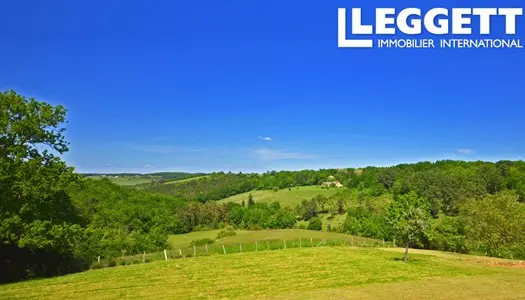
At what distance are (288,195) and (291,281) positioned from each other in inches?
4715

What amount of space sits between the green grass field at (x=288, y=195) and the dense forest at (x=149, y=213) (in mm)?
11315

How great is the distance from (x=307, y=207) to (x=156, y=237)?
66.6m

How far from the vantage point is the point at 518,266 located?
43188 millimetres

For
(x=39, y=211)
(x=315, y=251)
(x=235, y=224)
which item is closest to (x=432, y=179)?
(x=235, y=224)

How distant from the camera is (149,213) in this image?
3910 inches

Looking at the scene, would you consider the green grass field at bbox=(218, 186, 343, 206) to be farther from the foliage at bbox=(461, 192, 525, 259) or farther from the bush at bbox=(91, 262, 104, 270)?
the bush at bbox=(91, 262, 104, 270)

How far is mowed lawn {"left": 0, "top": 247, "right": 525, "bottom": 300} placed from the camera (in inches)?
1127

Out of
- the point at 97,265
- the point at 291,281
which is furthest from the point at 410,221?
the point at 97,265

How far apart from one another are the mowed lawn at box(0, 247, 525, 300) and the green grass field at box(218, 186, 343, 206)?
314ft

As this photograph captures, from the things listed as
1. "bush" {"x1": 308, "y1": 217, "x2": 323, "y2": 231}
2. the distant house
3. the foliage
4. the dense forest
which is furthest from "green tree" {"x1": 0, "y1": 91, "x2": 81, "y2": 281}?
the distant house

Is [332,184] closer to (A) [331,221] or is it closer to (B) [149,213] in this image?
(A) [331,221]

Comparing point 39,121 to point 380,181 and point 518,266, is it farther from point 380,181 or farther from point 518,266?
point 380,181

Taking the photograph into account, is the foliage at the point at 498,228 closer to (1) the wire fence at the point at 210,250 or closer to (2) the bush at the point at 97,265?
(1) the wire fence at the point at 210,250

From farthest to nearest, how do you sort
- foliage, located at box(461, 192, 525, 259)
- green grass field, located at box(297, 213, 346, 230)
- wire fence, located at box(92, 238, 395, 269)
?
green grass field, located at box(297, 213, 346, 230) → foliage, located at box(461, 192, 525, 259) → wire fence, located at box(92, 238, 395, 269)
